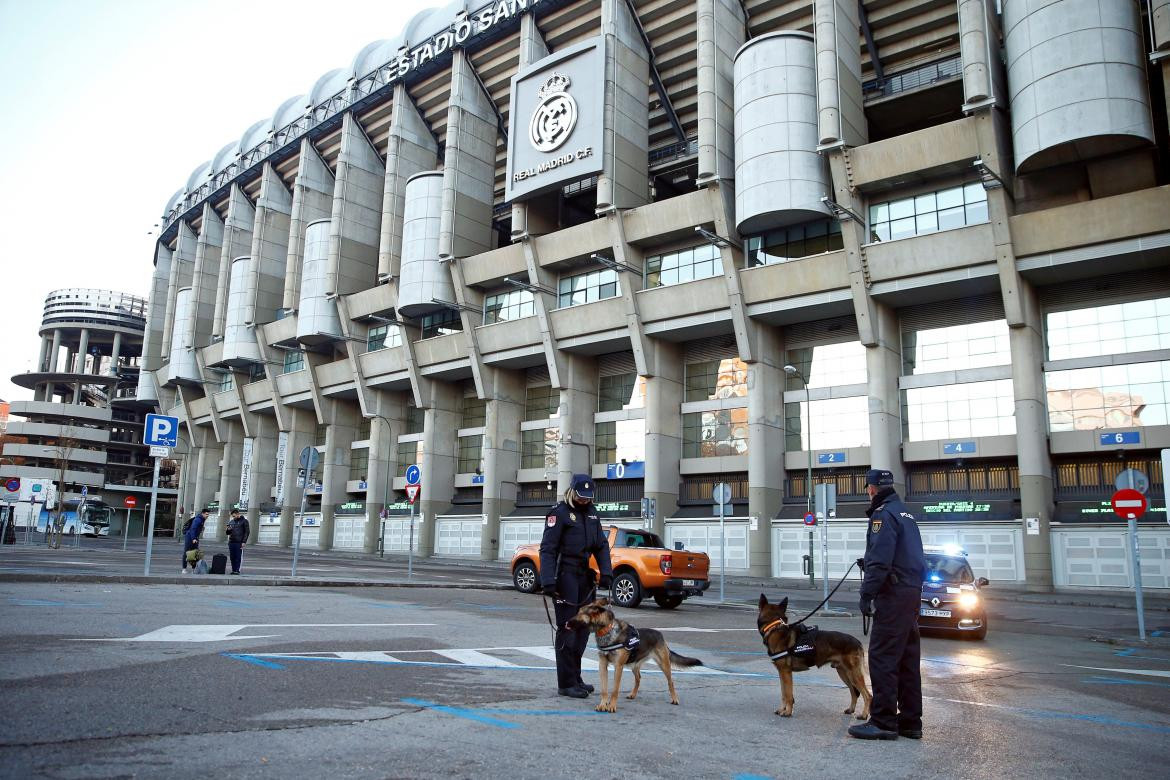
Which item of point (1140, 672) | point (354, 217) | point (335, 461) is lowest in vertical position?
point (1140, 672)

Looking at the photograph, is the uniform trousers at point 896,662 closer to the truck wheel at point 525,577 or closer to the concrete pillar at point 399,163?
the truck wheel at point 525,577

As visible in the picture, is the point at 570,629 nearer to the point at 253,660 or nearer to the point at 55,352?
the point at 253,660

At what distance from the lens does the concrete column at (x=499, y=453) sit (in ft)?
144

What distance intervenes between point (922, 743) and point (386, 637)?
240 inches

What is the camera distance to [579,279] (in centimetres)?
4184

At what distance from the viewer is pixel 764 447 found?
Answer: 1377 inches

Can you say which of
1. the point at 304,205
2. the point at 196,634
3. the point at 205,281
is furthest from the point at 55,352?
the point at 196,634

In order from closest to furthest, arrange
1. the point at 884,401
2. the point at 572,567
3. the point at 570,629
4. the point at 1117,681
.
Result: 1. the point at 570,629
2. the point at 572,567
3. the point at 1117,681
4. the point at 884,401

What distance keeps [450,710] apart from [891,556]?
3.31 metres

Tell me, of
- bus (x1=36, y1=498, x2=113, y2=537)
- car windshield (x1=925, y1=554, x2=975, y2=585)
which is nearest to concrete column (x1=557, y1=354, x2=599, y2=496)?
car windshield (x1=925, y1=554, x2=975, y2=585)

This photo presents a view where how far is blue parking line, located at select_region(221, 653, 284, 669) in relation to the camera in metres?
6.94

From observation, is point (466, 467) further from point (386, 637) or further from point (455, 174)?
point (386, 637)

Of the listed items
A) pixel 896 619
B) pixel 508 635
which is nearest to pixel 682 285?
pixel 508 635

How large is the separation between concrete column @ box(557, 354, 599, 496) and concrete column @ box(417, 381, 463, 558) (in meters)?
8.92
